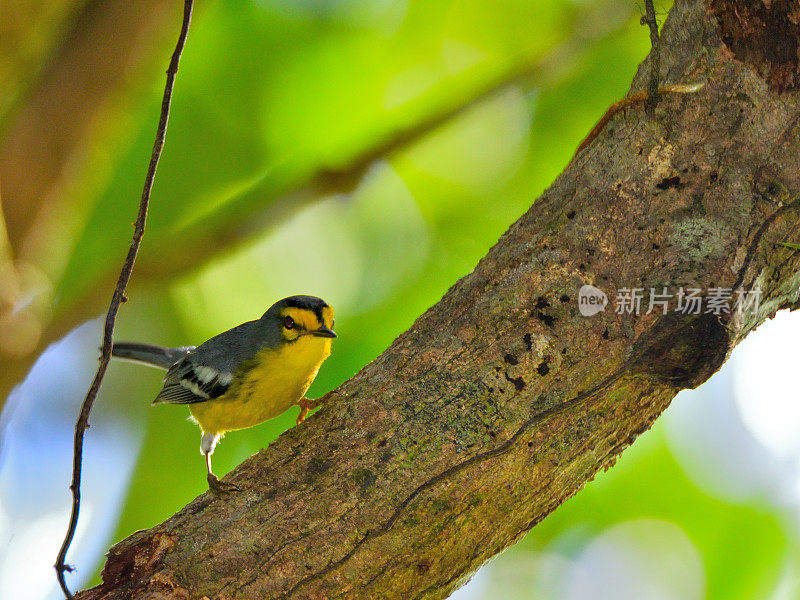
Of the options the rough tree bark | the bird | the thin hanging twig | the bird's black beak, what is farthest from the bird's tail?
the thin hanging twig

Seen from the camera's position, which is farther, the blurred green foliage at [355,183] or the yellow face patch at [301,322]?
Result: the blurred green foliage at [355,183]

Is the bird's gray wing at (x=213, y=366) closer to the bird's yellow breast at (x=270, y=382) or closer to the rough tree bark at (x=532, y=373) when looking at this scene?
the bird's yellow breast at (x=270, y=382)

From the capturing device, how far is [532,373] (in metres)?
1.90

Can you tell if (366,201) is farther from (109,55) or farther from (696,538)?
(696,538)

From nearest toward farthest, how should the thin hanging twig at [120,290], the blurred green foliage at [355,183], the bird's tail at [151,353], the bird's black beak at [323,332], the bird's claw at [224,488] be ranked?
the thin hanging twig at [120,290], the bird's claw at [224,488], the bird's black beak at [323,332], the blurred green foliage at [355,183], the bird's tail at [151,353]

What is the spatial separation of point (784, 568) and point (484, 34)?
8.61 feet

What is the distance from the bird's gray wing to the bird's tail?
0.99ft

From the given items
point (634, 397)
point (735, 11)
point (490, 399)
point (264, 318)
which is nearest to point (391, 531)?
point (490, 399)

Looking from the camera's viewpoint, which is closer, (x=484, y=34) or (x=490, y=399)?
(x=490, y=399)

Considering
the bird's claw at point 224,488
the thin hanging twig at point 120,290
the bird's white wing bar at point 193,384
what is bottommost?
the bird's claw at point 224,488

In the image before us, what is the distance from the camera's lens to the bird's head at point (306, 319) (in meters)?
2.72

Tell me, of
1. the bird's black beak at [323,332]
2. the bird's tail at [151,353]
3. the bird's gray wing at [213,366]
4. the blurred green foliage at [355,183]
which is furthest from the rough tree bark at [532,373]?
the bird's tail at [151,353]

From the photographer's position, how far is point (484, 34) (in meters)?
3.47

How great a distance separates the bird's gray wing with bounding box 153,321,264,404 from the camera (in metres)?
2.78
